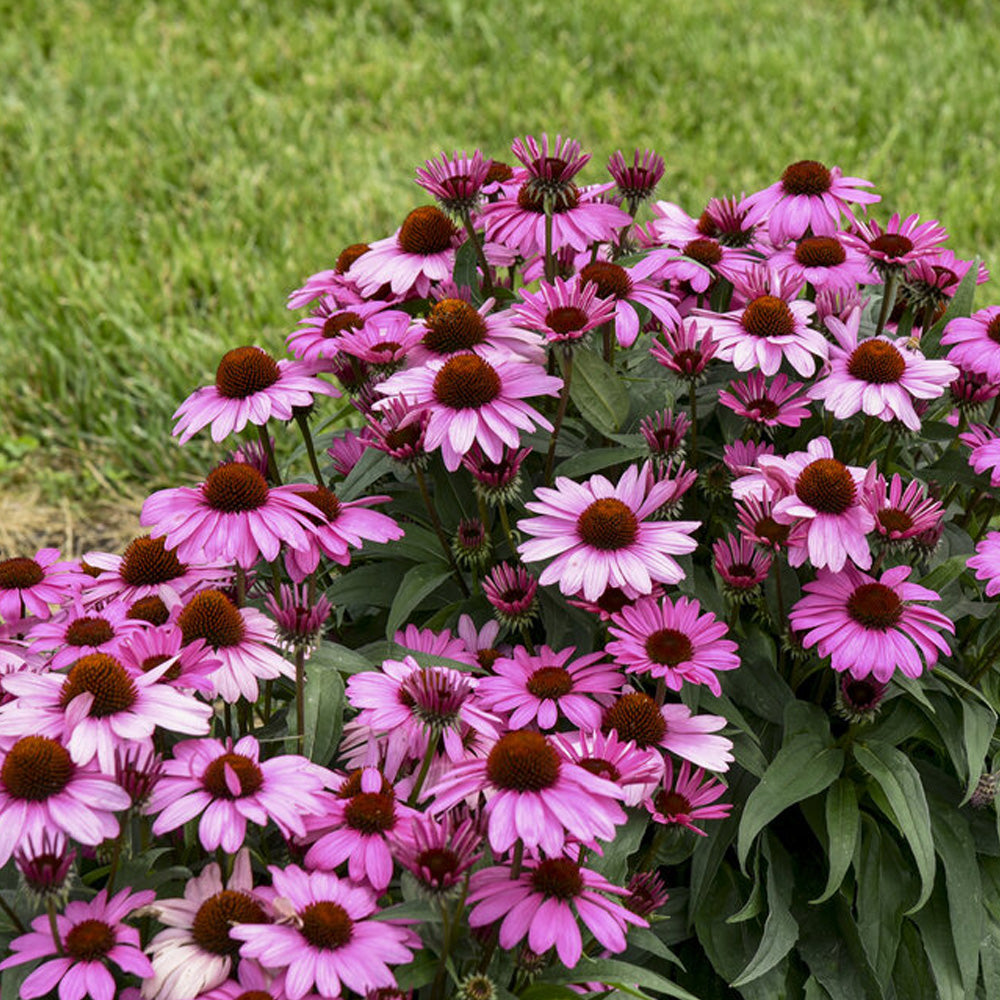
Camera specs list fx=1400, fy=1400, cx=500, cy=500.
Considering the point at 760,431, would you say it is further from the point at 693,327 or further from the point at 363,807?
the point at 363,807

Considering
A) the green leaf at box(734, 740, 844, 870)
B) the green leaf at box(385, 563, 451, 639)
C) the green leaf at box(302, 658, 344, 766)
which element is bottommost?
the green leaf at box(734, 740, 844, 870)

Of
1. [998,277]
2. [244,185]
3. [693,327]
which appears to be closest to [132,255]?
[244,185]

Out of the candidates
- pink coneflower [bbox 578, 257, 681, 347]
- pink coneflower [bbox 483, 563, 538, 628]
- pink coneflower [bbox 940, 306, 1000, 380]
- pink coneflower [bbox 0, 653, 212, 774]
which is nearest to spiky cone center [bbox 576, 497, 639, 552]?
pink coneflower [bbox 483, 563, 538, 628]

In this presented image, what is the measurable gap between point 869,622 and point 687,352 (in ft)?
1.52

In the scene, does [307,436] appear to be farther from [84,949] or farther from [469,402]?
[84,949]

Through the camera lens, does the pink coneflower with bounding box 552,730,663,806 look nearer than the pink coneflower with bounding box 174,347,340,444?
Yes

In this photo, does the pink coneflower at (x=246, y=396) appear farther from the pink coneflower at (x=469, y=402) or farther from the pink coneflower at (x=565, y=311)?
the pink coneflower at (x=565, y=311)

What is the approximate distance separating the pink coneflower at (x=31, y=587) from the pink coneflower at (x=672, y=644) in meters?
0.81

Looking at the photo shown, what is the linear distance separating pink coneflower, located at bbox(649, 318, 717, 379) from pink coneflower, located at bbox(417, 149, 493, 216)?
354 millimetres

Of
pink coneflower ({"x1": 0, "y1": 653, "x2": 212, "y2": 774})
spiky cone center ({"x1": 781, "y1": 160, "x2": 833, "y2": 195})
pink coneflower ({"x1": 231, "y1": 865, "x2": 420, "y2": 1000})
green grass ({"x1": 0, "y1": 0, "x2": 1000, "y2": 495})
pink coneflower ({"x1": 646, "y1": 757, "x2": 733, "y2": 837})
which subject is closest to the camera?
pink coneflower ({"x1": 231, "y1": 865, "x2": 420, "y2": 1000})

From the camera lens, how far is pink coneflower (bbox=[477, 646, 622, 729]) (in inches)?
67.4

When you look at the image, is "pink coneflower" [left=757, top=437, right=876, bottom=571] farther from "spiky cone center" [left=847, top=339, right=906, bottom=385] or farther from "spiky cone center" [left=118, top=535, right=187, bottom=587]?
"spiky cone center" [left=118, top=535, right=187, bottom=587]

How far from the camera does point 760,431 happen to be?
78.2 inches

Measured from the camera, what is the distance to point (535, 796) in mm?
1430
